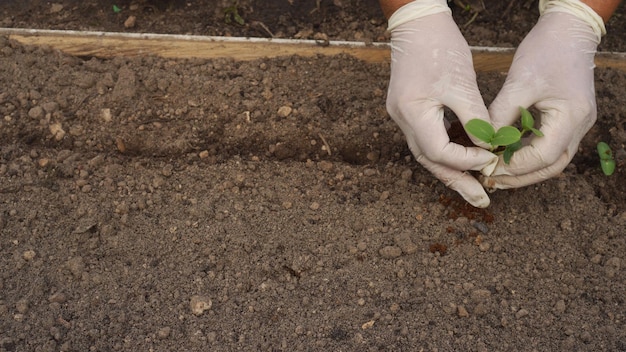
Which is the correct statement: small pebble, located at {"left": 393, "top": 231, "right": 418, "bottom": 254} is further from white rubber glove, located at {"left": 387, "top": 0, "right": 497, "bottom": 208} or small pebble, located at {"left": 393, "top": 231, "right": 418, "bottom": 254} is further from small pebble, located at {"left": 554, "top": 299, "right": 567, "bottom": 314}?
small pebble, located at {"left": 554, "top": 299, "right": 567, "bottom": 314}

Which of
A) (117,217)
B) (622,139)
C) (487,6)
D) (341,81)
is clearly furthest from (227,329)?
(487,6)

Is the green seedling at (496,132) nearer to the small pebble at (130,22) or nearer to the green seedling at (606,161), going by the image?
the green seedling at (606,161)

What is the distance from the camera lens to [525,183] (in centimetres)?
227

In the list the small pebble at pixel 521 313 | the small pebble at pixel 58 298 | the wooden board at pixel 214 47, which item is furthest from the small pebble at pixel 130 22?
the small pebble at pixel 521 313

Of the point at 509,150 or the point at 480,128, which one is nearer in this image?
the point at 480,128

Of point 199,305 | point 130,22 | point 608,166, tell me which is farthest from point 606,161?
point 130,22

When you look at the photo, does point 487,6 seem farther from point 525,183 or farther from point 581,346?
point 581,346

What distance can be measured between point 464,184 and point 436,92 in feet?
1.00

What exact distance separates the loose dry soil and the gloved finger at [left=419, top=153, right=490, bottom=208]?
0.36 ft

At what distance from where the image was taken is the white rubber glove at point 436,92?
215 cm

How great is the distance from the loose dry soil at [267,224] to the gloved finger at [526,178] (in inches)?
4.7

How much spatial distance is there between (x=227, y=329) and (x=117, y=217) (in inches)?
23.4

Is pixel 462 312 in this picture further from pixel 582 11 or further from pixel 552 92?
pixel 582 11

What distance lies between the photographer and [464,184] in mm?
2225
